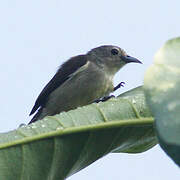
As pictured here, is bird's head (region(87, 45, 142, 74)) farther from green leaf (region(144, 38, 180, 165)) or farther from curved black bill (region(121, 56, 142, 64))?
green leaf (region(144, 38, 180, 165))

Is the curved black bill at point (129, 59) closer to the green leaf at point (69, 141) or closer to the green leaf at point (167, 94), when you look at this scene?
the green leaf at point (69, 141)

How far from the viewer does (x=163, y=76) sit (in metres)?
1.25

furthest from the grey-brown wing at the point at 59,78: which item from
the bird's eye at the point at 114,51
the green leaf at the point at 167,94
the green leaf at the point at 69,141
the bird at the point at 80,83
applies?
the green leaf at the point at 167,94

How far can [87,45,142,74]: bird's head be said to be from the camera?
316 inches

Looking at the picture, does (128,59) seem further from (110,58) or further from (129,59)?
(110,58)

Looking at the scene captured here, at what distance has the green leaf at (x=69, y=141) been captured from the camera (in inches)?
88.5

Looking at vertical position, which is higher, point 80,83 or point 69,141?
point 69,141

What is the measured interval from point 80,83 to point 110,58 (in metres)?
1.21

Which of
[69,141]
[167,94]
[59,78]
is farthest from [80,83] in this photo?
[167,94]

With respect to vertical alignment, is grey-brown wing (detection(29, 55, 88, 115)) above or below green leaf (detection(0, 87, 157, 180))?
below

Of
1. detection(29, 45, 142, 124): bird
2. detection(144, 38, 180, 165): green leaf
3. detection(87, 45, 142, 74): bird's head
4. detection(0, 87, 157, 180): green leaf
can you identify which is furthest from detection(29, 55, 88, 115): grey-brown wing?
detection(144, 38, 180, 165): green leaf

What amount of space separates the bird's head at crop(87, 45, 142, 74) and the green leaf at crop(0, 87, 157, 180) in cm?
553

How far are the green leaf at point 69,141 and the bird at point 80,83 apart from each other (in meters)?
4.36

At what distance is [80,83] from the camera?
7312mm
